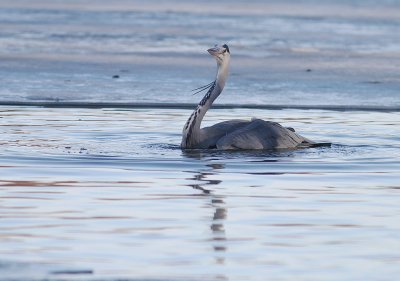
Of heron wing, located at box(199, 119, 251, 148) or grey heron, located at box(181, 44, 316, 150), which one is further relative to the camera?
heron wing, located at box(199, 119, 251, 148)

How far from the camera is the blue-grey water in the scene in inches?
291

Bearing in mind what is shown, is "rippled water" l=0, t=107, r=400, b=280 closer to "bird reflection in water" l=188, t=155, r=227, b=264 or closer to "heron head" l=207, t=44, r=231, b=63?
"bird reflection in water" l=188, t=155, r=227, b=264

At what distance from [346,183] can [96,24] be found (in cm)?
2228

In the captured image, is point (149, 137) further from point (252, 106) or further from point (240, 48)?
point (240, 48)

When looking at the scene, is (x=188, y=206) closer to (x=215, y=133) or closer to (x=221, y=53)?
(x=215, y=133)

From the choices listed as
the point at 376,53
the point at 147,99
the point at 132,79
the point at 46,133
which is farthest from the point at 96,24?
the point at 46,133

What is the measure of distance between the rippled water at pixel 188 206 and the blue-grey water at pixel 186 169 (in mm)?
20

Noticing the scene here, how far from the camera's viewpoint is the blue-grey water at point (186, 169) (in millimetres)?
7383

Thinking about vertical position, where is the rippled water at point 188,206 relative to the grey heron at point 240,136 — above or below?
below

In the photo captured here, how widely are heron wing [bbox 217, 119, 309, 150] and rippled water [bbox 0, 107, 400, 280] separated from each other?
166mm

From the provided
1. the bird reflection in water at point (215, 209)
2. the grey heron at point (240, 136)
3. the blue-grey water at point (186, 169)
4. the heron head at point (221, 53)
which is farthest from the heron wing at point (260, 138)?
the bird reflection in water at point (215, 209)

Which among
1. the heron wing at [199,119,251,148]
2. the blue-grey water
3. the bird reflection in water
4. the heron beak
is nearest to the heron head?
the heron beak

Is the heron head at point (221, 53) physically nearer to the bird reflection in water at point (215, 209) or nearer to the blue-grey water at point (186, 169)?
the blue-grey water at point (186, 169)

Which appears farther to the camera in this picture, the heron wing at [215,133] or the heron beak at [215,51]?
the heron beak at [215,51]
